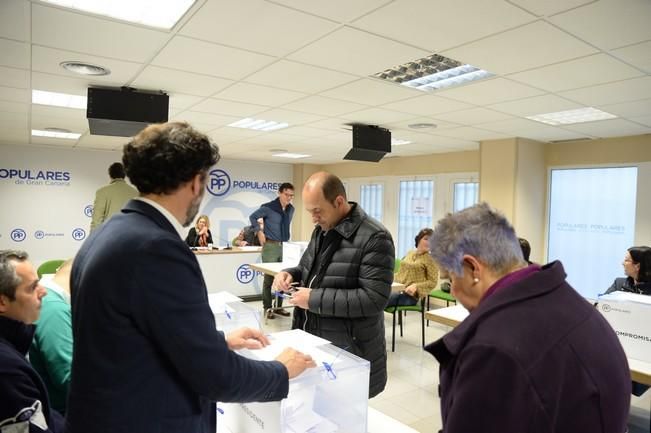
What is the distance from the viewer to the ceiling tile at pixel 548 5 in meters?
1.85

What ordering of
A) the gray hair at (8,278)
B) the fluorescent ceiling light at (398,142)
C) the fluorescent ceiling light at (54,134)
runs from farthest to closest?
1. the fluorescent ceiling light at (54,134)
2. the fluorescent ceiling light at (398,142)
3. the gray hair at (8,278)

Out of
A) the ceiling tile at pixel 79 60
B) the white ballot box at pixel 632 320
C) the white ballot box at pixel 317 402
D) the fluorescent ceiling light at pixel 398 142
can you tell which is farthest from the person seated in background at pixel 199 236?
the white ballot box at pixel 317 402

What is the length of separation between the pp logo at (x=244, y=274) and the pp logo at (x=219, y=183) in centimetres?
288

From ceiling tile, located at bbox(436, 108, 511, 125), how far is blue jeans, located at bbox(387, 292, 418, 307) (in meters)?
1.91

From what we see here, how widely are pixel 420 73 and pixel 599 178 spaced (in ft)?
12.2

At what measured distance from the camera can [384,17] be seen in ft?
6.76

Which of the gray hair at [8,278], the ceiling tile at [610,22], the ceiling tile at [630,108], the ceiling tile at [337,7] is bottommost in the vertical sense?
the gray hair at [8,278]

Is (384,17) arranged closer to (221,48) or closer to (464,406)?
(221,48)

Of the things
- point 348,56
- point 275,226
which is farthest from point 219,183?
point 348,56

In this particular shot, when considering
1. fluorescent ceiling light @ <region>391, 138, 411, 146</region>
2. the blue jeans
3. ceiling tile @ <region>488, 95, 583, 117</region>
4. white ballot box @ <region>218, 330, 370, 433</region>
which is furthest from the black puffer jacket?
fluorescent ceiling light @ <region>391, 138, 411, 146</region>

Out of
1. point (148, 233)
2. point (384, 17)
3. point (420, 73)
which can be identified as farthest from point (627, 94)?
point (148, 233)

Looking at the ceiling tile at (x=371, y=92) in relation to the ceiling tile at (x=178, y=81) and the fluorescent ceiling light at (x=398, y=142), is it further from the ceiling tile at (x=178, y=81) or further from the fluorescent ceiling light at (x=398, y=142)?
the fluorescent ceiling light at (x=398, y=142)

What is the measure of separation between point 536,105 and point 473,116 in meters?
0.63

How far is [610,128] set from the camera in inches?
180
